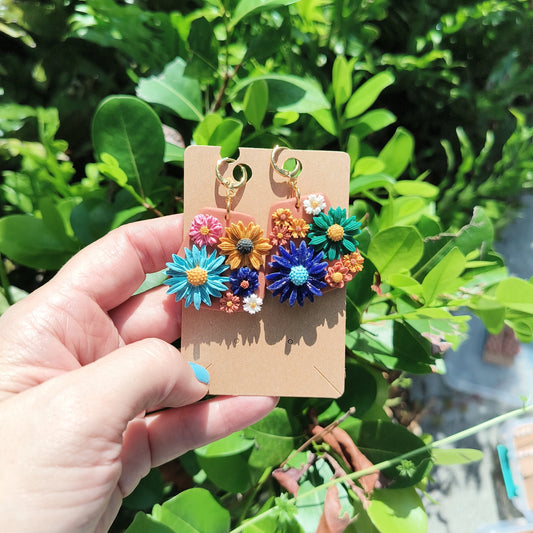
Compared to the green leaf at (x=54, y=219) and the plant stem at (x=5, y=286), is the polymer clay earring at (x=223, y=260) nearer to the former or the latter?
the green leaf at (x=54, y=219)

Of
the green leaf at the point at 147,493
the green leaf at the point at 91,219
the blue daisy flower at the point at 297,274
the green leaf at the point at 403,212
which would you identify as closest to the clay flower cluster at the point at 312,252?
the blue daisy flower at the point at 297,274

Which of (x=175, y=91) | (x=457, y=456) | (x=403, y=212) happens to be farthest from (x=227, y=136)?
(x=457, y=456)

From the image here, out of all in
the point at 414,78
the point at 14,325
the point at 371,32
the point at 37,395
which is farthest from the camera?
the point at 414,78

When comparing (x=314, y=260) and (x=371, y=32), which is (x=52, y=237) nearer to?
(x=314, y=260)

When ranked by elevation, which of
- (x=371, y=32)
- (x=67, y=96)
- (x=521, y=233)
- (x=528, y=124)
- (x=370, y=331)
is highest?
(x=371, y=32)

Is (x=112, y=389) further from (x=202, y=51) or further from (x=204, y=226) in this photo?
(x=202, y=51)

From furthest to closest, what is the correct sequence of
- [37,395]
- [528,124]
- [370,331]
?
[528,124], [370,331], [37,395]

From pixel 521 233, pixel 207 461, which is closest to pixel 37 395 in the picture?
pixel 207 461
